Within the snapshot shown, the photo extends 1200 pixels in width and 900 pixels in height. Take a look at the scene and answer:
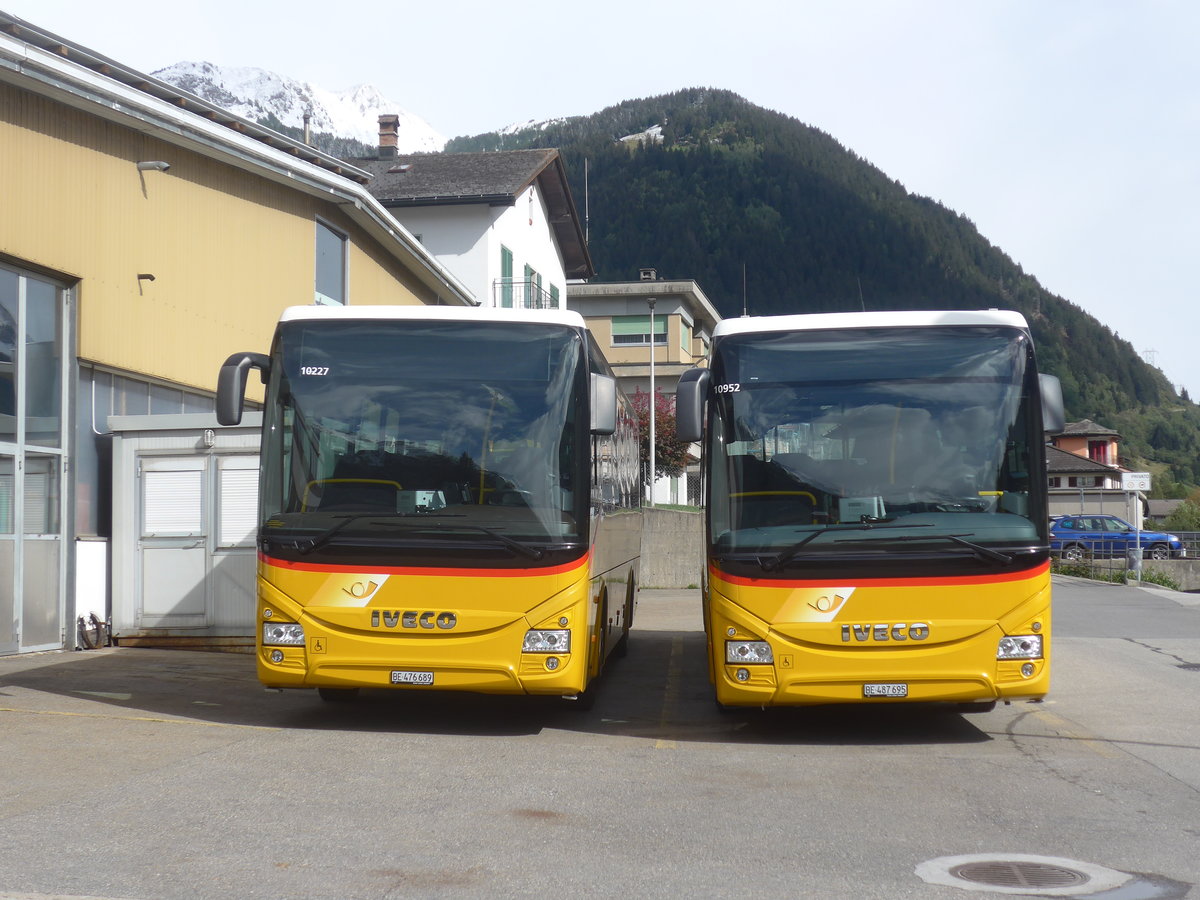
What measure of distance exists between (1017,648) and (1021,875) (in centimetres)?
360

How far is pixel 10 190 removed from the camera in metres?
14.6

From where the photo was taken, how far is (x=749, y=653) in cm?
934

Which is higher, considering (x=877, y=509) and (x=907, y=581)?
(x=877, y=509)

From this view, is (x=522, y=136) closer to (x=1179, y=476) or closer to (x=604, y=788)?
(x=1179, y=476)

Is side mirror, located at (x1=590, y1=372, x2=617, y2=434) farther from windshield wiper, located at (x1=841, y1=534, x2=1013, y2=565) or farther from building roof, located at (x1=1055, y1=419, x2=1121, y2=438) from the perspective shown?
building roof, located at (x1=1055, y1=419, x2=1121, y2=438)

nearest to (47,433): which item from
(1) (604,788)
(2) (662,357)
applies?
(1) (604,788)

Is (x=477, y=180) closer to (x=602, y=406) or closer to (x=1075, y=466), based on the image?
(x=602, y=406)

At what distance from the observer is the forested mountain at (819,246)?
6097 inches

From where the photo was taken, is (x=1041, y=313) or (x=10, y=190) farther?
(x=1041, y=313)

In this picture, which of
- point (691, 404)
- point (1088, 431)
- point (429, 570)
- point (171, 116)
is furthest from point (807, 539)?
point (1088, 431)

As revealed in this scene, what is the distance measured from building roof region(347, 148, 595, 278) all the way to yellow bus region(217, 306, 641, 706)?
25.0 meters

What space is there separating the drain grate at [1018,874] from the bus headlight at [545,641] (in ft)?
12.9

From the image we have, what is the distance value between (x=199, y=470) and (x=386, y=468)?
7.64 m

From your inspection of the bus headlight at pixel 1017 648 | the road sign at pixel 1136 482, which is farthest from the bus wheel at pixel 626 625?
the road sign at pixel 1136 482
